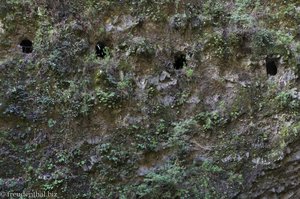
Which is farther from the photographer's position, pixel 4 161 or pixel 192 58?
pixel 192 58

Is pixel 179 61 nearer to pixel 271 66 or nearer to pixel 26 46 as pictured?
pixel 271 66

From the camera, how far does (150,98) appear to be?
271 inches

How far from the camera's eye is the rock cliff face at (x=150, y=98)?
636 centimetres

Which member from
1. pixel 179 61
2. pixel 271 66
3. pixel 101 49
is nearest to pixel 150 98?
pixel 179 61

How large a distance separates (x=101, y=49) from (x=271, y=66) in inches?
123

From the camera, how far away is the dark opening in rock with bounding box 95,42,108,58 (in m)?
7.10

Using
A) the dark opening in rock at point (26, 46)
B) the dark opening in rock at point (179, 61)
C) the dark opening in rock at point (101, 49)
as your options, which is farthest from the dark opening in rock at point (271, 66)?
the dark opening in rock at point (26, 46)

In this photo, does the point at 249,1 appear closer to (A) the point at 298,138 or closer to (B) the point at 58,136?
(A) the point at 298,138

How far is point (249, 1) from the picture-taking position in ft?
24.7

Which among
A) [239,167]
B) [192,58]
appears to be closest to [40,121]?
[192,58]

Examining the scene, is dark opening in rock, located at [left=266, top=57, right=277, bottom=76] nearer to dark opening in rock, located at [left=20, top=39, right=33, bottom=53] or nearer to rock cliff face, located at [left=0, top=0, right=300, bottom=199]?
rock cliff face, located at [left=0, top=0, right=300, bottom=199]

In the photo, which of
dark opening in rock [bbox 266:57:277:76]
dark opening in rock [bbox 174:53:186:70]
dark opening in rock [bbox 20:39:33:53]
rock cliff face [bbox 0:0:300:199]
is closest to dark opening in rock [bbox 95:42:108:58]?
rock cliff face [bbox 0:0:300:199]

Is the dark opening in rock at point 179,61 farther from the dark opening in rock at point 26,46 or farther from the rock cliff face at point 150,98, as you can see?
the dark opening in rock at point 26,46

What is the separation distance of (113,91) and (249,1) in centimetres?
318
